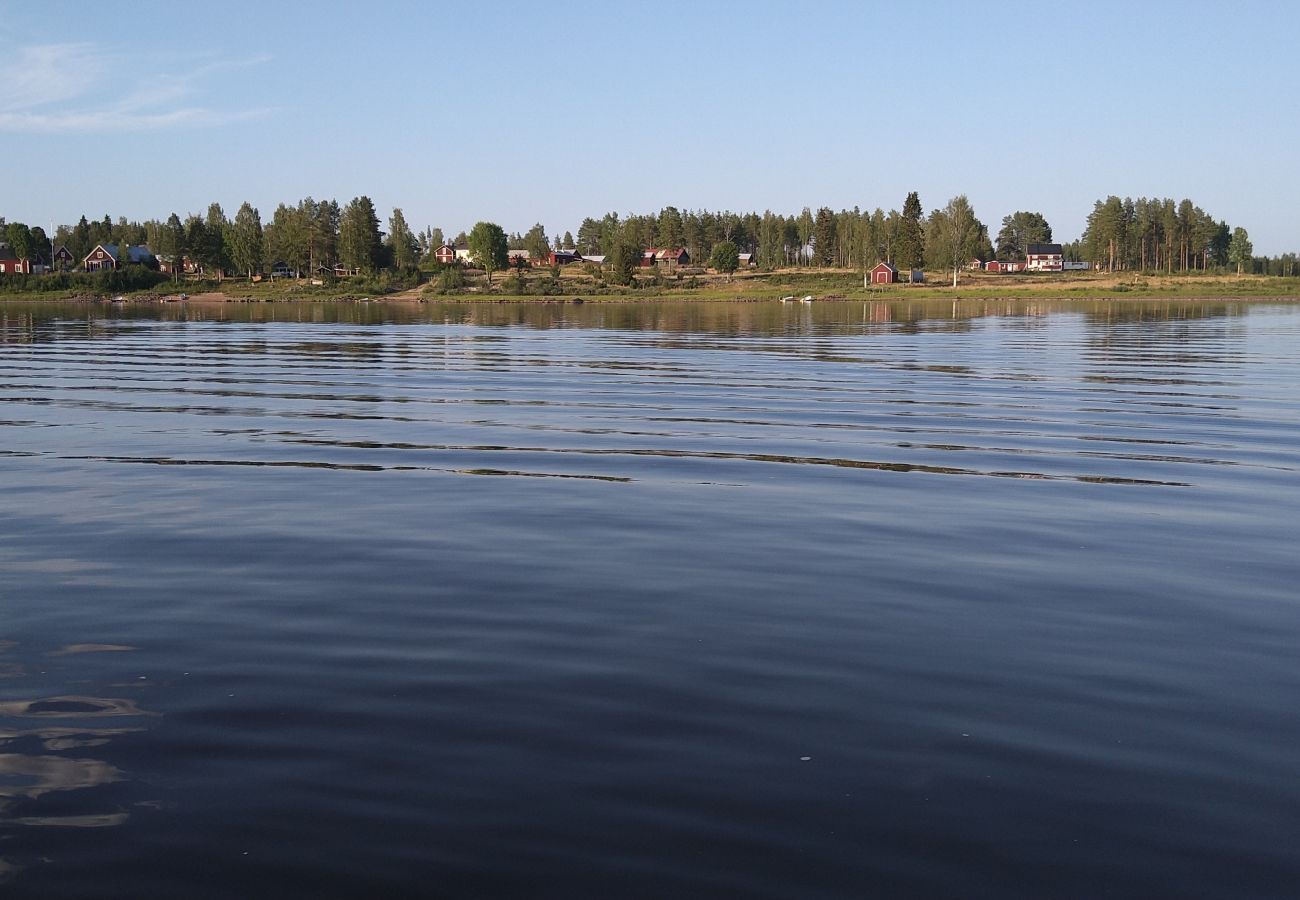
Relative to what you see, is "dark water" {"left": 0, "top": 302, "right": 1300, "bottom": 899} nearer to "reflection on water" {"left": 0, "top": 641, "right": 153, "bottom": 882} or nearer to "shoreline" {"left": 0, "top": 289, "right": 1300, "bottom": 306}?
"reflection on water" {"left": 0, "top": 641, "right": 153, "bottom": 882}

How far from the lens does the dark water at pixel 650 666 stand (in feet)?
21.3

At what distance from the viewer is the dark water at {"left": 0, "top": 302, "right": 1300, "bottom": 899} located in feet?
21.3

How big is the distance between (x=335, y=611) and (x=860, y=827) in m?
6.34

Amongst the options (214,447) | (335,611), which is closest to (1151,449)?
(335,611)

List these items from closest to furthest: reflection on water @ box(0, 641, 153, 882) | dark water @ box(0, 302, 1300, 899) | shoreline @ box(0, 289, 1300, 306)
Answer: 1. dark water @ box(0, 302, 1300, 899)
2. reflection on water @ box(0, 641, 153, 882)
3. shoreline @ box(0, 289, 1300, 306)

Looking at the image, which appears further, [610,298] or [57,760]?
[610,298]

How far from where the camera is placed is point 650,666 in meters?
9.53

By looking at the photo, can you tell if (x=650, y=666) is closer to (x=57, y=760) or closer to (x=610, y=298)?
(x=57, y=760)

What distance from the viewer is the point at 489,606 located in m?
11.4

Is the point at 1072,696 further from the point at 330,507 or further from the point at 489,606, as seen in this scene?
the point at 330,507

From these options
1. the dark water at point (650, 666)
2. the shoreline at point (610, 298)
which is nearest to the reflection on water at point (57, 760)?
the dark water at point (650, 666)

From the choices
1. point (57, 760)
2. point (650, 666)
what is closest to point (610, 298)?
point (650, 666)

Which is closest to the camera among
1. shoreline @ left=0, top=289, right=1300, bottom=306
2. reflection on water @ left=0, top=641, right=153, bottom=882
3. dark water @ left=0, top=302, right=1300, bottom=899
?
dark water @ left=0, top=302, right=1300, bottom=899

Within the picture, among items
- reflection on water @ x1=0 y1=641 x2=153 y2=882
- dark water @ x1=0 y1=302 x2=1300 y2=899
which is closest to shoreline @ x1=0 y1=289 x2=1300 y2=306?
dark water @ x1=0 y1=302 x2=1300 y2=899
